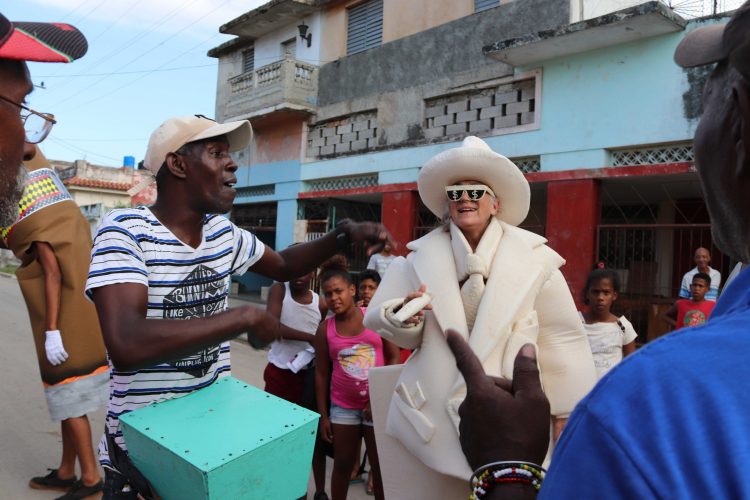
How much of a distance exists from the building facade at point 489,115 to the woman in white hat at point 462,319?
541 cm

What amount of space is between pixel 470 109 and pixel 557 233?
2.75 m

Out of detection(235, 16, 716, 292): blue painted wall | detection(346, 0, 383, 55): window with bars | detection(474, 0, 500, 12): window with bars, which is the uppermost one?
detection(346, 0, 383, 55): window with bars

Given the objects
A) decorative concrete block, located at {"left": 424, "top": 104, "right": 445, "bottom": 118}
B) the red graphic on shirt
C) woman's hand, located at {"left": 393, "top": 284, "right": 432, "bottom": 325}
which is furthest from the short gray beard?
decorative concrete block, located at {"left": 424, "top": 104, "right": 445, "bottom": 118}

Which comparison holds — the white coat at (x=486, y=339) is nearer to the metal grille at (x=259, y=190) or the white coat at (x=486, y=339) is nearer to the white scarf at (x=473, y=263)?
the white scarf at (x=473, y=263)

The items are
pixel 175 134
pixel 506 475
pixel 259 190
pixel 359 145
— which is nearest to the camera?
pixel 506 475

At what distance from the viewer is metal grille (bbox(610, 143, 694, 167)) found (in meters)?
7.41

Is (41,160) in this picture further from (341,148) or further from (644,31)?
(341,148)

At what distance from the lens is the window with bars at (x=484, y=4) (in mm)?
9602

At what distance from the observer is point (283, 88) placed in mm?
12375

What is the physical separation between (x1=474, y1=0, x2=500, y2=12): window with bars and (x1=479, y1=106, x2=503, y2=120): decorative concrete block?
1793 millimetres

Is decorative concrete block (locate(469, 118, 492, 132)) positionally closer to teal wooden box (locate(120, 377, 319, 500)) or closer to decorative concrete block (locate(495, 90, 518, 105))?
decorative concrete block (locate(495, 90, 518, 105))

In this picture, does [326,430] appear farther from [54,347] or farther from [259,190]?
[259,190]

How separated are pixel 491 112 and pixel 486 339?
307 inches

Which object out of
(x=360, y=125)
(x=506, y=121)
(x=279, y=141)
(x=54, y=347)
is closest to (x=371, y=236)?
(x=54, y=347)
